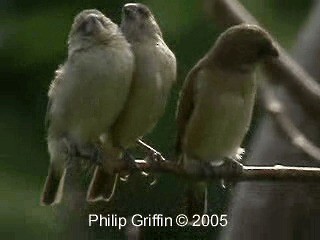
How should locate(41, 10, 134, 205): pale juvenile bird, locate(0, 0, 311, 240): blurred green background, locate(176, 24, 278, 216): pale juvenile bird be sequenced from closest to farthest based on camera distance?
locate(41, 10, 134, 205): pale juvenile bird
locate(176, 24, 278, 216): pale juvenile bird
locate(0, 0, 311, 240): blurred green background

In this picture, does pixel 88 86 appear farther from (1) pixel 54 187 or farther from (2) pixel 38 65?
(2) pixel 38 65

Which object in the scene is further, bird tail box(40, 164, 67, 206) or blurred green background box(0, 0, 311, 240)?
blurred green background box(0, 0, 311, 240)

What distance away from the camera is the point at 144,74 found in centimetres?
124

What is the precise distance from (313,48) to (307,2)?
2.58 ft

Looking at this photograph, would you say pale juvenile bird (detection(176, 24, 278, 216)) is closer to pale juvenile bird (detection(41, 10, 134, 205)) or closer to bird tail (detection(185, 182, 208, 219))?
bird tail (detection(185, 182, 208, 219))

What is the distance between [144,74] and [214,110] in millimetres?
190

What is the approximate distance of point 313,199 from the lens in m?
1.66

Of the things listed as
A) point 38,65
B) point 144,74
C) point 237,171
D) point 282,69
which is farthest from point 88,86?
point 38,65

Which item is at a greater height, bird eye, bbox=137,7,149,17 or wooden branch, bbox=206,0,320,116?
bird eye, bbox=137,7,149,17

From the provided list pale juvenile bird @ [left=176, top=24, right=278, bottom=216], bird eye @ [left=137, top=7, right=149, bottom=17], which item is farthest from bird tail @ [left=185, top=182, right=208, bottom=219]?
bird eye @ [left=137, top=7, right=149, bottom=17]

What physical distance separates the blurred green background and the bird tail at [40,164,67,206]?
120 mm

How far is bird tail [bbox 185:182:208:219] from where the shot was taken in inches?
55.1

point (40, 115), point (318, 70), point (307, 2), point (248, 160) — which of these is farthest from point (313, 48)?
point (307, 2)

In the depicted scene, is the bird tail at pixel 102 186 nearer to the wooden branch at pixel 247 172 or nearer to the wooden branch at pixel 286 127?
the wooden branch at pixel 247 172
